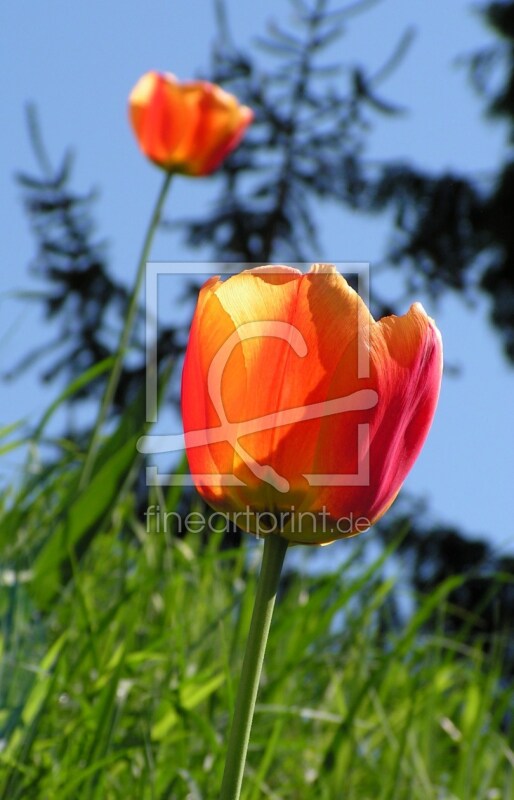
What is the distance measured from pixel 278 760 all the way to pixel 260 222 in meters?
4.26

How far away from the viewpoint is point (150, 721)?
1.09 meters

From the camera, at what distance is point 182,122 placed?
6.69ft

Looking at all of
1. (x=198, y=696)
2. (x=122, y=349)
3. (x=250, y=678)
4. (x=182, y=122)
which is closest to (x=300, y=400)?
(x=250, y=678)

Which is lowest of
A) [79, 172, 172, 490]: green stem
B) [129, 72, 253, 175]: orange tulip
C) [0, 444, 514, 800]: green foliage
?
[0, 444, 514, 800]: green foliage

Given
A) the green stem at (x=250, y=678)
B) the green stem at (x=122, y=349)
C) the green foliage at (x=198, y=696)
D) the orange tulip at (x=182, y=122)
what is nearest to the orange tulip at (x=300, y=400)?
the green stem at (x=250, y=678)

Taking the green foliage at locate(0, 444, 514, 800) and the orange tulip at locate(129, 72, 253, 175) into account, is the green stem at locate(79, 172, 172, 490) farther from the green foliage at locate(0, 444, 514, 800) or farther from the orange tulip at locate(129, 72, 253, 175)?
the orange tulip at locate(129, 72, 253, 175)

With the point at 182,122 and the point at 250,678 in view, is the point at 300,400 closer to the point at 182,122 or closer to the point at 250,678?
the point at 250,678

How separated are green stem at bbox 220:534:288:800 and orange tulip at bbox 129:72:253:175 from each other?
1.65 meters

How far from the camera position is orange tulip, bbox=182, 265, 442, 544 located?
50 cm

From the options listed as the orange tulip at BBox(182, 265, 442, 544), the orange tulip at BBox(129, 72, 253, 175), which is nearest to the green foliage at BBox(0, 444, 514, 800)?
the orange tulip at BBox(182, 265, 442, 544)

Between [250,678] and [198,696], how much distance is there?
725 mm

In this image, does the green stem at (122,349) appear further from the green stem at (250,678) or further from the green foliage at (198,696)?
the green stem at (250,678)

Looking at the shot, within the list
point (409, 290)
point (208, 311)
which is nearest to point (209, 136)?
point (208, 311)

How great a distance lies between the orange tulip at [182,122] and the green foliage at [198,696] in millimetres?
750
